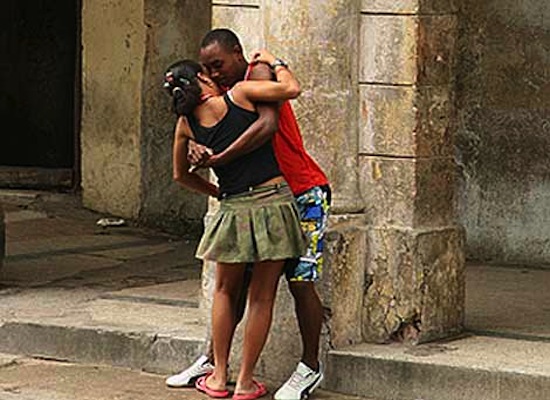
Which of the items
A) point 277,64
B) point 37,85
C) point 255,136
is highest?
point 277,64

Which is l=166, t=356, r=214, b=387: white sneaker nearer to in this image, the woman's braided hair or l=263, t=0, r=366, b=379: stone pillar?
l=263, t=0, r=366, b=379: stone pillar

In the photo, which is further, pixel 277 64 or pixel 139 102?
pixel 139 102

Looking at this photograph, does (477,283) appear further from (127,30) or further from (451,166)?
(127,30)

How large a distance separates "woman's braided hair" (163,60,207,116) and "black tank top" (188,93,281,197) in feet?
0.24

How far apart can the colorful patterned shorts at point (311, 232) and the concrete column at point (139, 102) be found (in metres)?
4.93

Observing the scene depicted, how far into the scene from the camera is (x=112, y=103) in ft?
44.5

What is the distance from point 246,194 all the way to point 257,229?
0.17 metres

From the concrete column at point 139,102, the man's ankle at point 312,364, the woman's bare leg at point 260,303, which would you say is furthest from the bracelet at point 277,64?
the concrete column at point 139,102

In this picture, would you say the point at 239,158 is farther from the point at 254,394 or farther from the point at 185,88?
the point at 254,394

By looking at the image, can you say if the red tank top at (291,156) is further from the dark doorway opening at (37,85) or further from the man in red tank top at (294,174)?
the dark doorway opening at (37,85)

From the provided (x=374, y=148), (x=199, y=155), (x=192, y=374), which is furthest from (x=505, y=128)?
(x=199, y=155)

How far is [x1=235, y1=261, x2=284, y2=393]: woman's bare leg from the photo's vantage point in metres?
8.21

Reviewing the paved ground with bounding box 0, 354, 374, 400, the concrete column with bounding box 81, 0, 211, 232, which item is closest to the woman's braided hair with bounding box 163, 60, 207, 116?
the paved ground with bounding box 0, 354, 374, 400

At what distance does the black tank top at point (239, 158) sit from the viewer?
26.8ft
